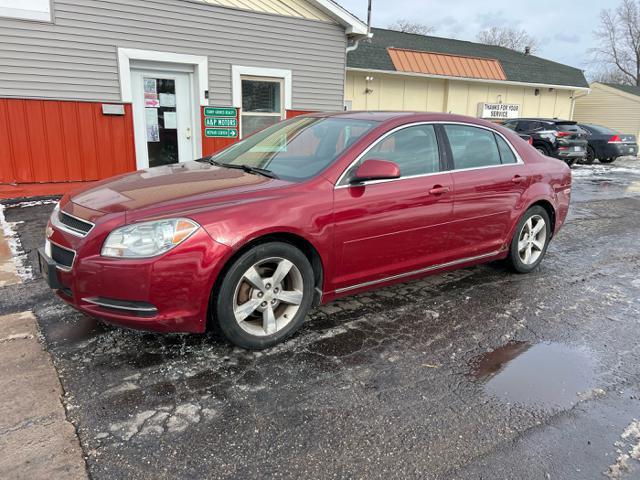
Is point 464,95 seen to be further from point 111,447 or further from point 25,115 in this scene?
point 111,447

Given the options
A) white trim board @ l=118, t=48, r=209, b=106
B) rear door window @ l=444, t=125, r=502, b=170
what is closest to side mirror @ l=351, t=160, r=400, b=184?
rear door window @ l=444, t=125, r=502, b=170

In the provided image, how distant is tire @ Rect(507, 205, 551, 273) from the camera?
4.85 meters

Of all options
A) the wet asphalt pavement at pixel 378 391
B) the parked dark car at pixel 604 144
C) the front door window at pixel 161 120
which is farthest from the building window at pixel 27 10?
the parked dark car at pixel 604 144

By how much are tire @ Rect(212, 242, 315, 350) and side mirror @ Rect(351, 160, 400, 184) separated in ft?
2.32

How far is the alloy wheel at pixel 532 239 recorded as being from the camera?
4944 millimetres

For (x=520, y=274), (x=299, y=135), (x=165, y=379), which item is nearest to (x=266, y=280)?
(x=165, y=379)

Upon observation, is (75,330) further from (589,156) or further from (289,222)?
(589,156)

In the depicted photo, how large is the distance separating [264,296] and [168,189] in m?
0.97

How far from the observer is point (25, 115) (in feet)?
25.7

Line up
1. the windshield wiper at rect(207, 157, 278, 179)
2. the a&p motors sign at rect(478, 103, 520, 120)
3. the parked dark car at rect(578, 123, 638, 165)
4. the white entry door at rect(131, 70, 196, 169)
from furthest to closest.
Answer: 1. the a&p motors sign at rect(478, 103, 520, 120)
2. the parked dark car at rect(578, 123, 638, 165)
3. the white entry door at rect(131, 70, 196, 169)
4. the windshield wiper at rect(207, 157, 278, 179)

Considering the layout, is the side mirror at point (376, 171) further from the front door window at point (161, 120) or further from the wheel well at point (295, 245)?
the front door window at point (161, 120)

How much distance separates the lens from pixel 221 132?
956 centimetres

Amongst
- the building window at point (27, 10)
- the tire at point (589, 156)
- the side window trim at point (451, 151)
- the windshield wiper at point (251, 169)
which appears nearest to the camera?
the windshield wiper at point (251, 169)

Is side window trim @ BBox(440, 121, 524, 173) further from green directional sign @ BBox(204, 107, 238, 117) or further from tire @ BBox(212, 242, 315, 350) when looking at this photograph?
green directional sign @ BBox(204, 107, 238, 117)
